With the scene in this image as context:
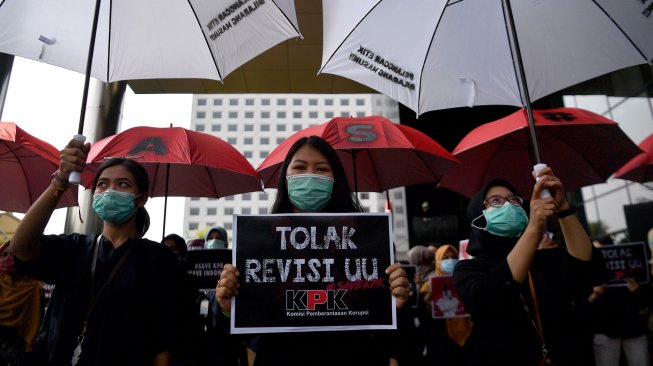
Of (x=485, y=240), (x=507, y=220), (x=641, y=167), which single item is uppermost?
(x=641, y=167)

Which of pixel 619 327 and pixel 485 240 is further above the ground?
pixel 485 240

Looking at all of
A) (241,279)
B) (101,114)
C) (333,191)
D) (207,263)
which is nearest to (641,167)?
(333,191)

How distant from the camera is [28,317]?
4891mm

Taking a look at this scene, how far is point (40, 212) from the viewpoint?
2.23 m

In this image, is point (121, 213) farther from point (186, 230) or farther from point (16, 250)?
point (186, 230)

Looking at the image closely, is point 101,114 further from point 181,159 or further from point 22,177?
point 181,159

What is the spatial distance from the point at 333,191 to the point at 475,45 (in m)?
1.91

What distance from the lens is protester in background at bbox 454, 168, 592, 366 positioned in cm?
236

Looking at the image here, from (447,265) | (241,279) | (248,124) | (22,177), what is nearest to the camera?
(241,279)

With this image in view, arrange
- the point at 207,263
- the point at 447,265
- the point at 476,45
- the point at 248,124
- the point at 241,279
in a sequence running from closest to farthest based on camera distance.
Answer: the point at 241,279
the point at 476,45
the point at 207,263
the point at 447,265
the point at 248,124

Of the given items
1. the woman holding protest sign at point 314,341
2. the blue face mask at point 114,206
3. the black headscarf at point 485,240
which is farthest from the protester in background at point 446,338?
the blue face mask at point 114,206

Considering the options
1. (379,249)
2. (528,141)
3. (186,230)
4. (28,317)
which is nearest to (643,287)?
(528,141)

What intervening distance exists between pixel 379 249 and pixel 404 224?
12.2 metres

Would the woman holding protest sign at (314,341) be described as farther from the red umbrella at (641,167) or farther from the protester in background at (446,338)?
the red umbrella at (641,167)
